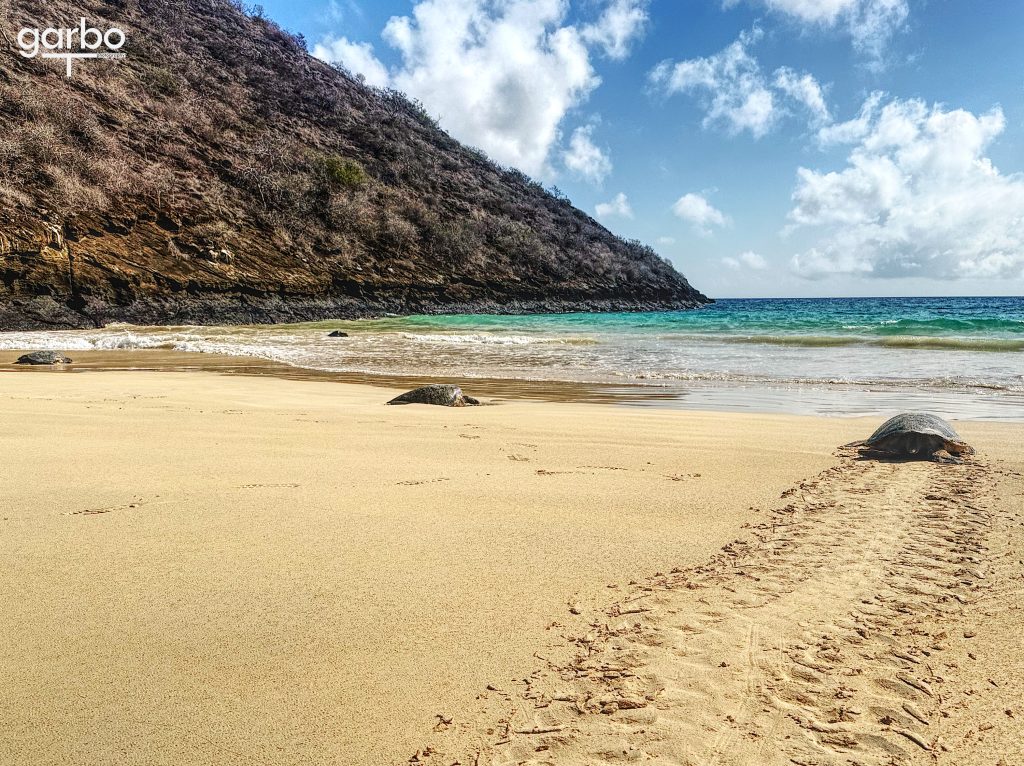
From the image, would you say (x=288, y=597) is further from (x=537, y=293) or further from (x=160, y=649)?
(x=537, y=293)

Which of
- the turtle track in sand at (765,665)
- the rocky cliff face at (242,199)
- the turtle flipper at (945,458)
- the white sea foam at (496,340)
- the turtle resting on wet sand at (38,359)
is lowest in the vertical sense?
the turtle track in sand at (765,665)

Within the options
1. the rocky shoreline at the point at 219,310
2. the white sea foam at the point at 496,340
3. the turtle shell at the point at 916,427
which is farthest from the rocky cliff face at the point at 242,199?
the turtle shell at the point at 916,427

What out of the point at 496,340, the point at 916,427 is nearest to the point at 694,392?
the point at 916,427

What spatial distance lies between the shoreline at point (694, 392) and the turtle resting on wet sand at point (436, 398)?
1215 mm

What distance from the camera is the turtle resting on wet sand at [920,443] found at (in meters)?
4.59

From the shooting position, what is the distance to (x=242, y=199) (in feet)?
92.6

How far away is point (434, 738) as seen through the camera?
1522 millimetres

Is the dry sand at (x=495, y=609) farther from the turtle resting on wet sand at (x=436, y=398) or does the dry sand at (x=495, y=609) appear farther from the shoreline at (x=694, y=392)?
the shoreline at (x=694, y=392)

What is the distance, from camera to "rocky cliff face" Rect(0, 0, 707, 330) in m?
22.3

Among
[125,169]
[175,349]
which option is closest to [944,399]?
[175,349]

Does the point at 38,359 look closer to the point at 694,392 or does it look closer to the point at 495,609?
the point at 694,392

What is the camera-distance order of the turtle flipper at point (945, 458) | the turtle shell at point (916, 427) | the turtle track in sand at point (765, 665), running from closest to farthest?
the turtle track in sand at point (765, 665) → the turtle flipper at point (945, 458) → the turtle shell at point (916, 427)

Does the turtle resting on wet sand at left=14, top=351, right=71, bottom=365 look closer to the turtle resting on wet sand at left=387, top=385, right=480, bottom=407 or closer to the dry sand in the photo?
the turtle resting on wet sand at left=387, top=385, right=480, bottom=407

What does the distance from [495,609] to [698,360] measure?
39.1ft
